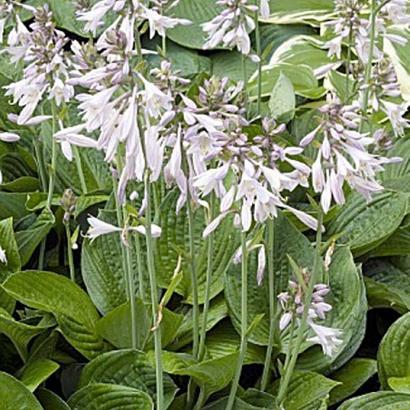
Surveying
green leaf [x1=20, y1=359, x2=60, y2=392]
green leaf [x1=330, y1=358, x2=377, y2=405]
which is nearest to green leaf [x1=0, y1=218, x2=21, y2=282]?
green leaf [x1=20, y1=359, x2=60, y2=392]

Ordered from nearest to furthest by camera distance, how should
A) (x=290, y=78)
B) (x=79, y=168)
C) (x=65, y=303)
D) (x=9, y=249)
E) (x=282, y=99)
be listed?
(x=65, y=303), (x=9, y=249), (x=79, y=168), (x=282, y=99), (x=290, y=78)

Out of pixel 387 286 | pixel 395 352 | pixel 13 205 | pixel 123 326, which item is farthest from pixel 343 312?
pixel 13 205

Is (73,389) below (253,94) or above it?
below

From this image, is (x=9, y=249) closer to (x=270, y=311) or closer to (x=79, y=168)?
(x=79, y=168)

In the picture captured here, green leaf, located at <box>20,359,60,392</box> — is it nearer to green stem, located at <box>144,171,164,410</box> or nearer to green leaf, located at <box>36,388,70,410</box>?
green leaf, located at <box>36,388,70,410</box>

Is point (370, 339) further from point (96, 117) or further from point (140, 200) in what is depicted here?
point (96, 117)

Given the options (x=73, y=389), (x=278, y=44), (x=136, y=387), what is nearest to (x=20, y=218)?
(x=73, y=389)
